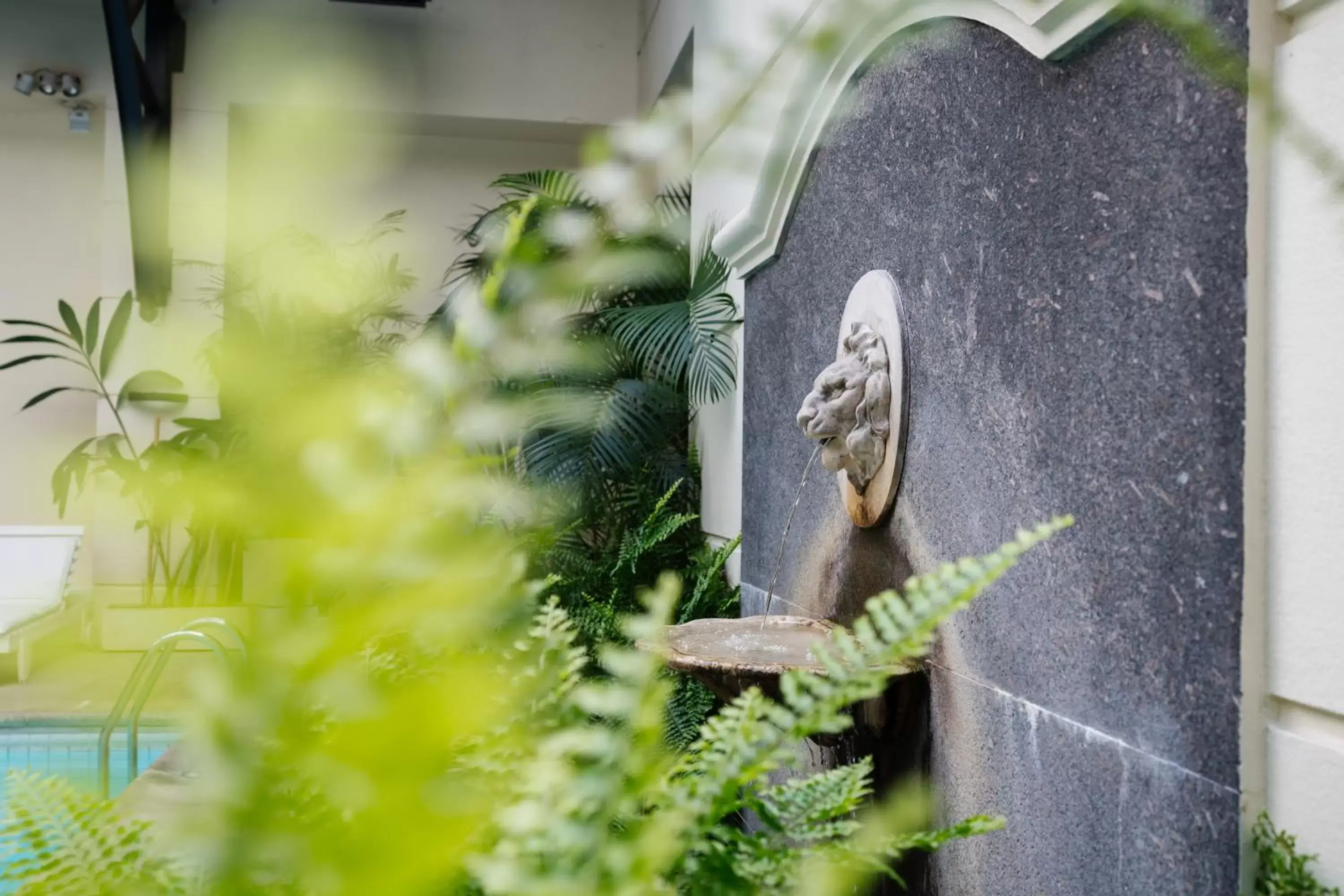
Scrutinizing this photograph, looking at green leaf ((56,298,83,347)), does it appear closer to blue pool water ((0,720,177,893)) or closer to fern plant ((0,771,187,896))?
blue pool water ((0,720,177,893))

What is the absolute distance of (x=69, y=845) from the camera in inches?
17.6

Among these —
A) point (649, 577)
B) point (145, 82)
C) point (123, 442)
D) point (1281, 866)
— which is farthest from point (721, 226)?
point (123, 442)

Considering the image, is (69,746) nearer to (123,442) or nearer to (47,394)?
(123,442)

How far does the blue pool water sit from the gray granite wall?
1.86 metres

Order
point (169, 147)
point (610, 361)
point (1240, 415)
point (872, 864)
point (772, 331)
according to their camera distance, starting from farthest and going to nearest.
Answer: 1. point (169, 147)
2. point (610, 361)
3. point (772, 331)
4. point (1240, 415)
5. point (872, 864)

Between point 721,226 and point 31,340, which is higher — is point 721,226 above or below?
above

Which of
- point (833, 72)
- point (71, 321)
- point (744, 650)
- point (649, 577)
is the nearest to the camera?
point (744, 650)

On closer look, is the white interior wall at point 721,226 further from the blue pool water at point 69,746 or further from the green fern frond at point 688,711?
the blue pool water at point 69,746

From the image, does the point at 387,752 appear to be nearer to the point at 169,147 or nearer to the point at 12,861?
the point at 12,861

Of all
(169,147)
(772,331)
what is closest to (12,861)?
(772,331)

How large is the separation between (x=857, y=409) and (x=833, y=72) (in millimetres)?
794

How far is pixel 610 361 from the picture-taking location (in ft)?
13.7

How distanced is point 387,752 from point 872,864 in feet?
0.99

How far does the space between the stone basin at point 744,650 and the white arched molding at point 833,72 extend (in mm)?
891
